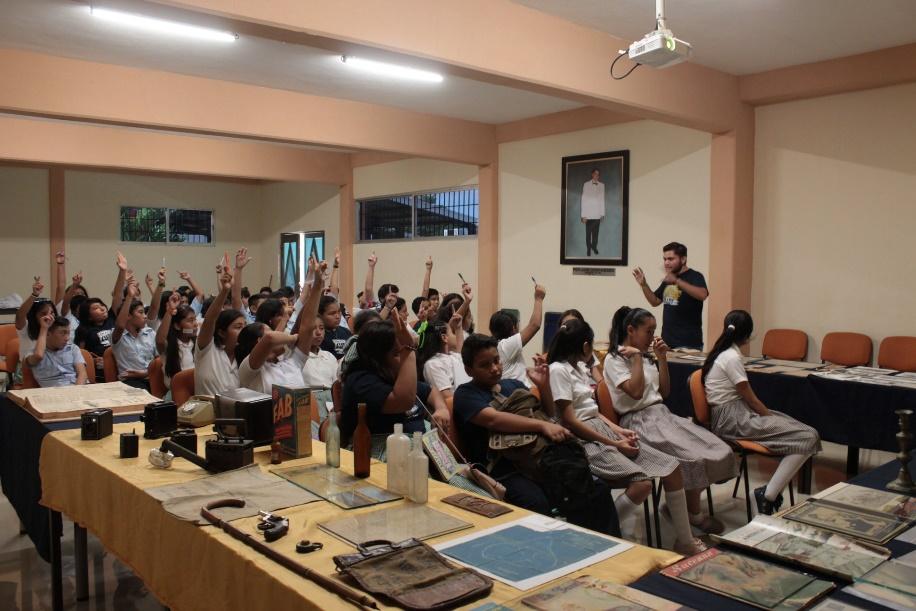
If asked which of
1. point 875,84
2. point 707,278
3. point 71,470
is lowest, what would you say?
point 71,470

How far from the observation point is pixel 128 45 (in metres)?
6.00

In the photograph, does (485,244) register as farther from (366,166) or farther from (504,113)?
(366,166)

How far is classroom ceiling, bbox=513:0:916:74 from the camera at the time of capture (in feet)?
16.6

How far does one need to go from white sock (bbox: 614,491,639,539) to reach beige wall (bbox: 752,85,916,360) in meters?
4.01

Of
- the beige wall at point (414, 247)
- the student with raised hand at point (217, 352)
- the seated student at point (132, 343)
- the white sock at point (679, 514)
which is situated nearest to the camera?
the white sock at point (679, 514)

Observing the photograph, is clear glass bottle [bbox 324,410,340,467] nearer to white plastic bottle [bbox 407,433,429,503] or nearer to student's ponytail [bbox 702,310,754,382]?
white plastic bottle [bbox 407,433,429,503]

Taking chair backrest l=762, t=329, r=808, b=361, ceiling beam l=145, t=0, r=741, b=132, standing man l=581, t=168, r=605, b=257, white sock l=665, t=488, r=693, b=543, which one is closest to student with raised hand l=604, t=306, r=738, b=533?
white sock l=665, t=488, r=693, b=543

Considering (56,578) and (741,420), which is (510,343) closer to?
(741,420)

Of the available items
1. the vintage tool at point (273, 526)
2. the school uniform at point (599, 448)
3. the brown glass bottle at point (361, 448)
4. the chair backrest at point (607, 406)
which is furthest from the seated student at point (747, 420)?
the vintage tool at point (273, 526)

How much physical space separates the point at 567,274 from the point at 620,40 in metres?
3.26

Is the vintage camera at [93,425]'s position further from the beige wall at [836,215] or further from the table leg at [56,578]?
the beige wall at [836,215]

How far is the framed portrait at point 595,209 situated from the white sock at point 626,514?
15.6 feet

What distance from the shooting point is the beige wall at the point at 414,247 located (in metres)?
10.0

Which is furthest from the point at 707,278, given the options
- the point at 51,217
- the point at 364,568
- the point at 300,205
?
the point at 51,217
